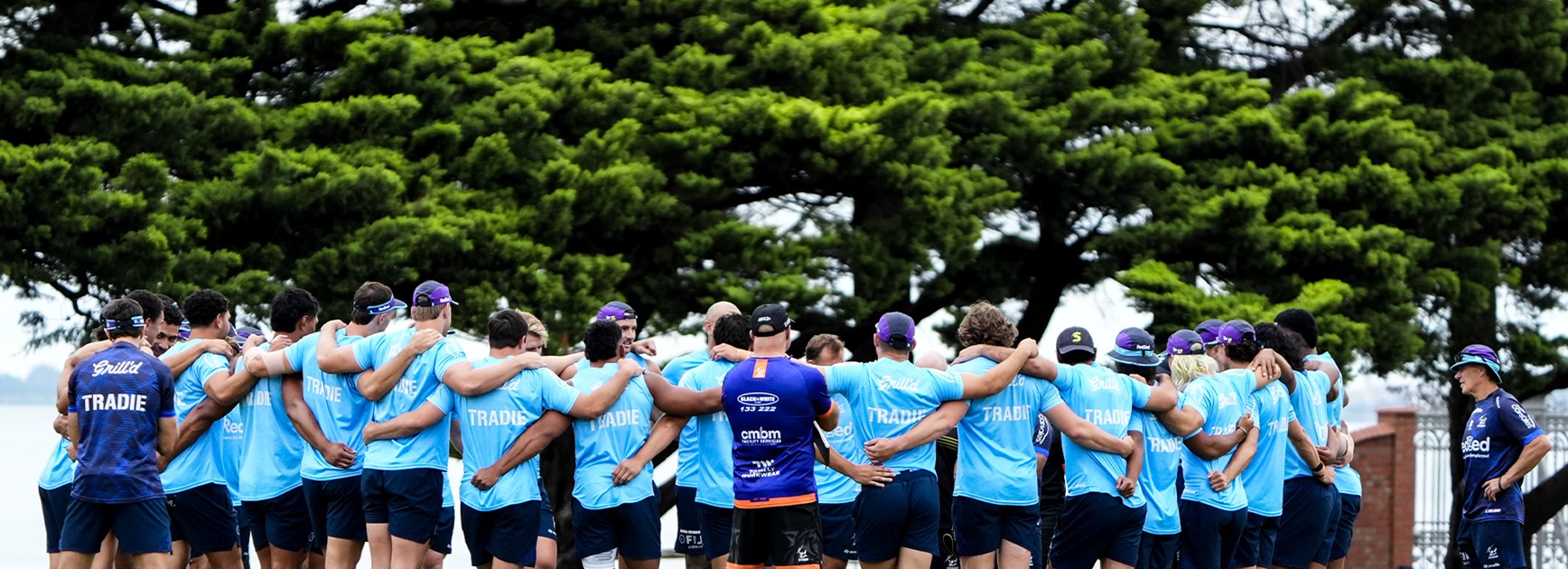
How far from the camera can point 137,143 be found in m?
13.5

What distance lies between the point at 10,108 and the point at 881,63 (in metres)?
7.86

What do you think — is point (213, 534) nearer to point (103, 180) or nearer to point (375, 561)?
point (375, 561)

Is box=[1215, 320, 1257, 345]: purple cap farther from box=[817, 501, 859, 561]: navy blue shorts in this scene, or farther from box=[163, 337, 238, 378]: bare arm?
box=[163, 337, 238, 378]: bare arm

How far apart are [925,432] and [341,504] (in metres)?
3.10

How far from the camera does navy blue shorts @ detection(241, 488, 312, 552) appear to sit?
28.6 feet

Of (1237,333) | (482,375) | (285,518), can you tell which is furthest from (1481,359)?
(285,518)

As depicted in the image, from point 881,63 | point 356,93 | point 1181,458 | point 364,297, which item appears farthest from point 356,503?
point 881,63

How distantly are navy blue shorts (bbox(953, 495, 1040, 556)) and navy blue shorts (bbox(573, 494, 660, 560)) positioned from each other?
162 centimetres

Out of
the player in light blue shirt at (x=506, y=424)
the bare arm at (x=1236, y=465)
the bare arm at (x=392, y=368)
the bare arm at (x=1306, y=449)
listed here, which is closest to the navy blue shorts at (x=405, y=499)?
the player in light blue shirt at (x=506, y=424)

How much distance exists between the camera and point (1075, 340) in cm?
816

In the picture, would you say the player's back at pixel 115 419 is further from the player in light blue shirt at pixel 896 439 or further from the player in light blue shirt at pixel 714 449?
the player in light blue shirt at pixel 896 439

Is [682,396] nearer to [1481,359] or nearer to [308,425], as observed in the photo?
[308,425]

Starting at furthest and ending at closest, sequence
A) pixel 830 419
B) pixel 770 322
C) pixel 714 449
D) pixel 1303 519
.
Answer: pixel 1303 519 → pixel 714 449 → pixel 830 419 → pixel 770 322

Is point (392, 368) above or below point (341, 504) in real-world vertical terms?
above
